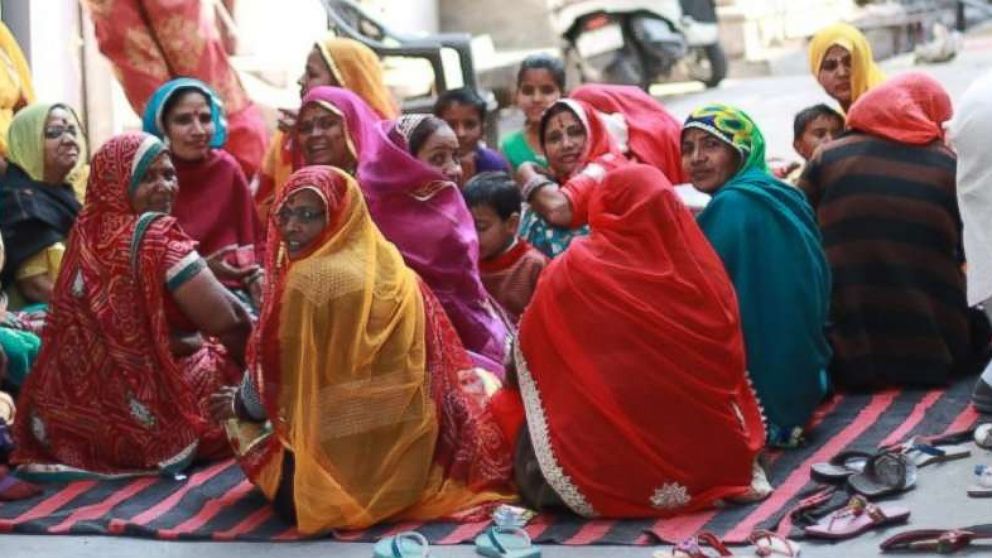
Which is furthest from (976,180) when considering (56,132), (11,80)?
(11,80)

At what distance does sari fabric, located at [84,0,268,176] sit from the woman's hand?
252 centimetres

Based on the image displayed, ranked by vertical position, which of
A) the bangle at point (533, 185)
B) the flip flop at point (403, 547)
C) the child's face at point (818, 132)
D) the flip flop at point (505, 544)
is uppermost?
the bangle at point (533, 185)

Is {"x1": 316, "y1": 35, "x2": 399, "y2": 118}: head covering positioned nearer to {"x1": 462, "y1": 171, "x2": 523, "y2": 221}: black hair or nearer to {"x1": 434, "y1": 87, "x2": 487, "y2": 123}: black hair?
{"x1": 434, "y1": 87, "x2": 487, "y2": 123}: black hair

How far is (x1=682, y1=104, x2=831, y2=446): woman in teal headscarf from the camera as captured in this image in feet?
24.5

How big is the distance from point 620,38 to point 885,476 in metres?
8.09

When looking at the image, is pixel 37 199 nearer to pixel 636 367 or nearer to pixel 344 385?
pixel 344 385

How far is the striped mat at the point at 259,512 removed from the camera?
656cm

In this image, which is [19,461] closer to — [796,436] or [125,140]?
[125,140]

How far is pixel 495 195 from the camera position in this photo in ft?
26.0

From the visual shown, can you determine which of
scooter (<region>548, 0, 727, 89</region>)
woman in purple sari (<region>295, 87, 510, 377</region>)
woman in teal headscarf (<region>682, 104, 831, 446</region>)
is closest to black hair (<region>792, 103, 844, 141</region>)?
woman in teal headscarf (<region>682, 104, 831, 446</region>)

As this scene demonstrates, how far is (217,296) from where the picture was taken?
23.3ft

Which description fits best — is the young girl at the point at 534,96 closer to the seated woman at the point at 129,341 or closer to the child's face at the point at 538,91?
the child's face at the point at 538,91

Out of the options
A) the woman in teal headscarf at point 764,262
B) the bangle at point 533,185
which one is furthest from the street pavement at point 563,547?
the bangle at point 533,185

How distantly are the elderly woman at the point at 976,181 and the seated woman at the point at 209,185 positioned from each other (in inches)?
92.0
